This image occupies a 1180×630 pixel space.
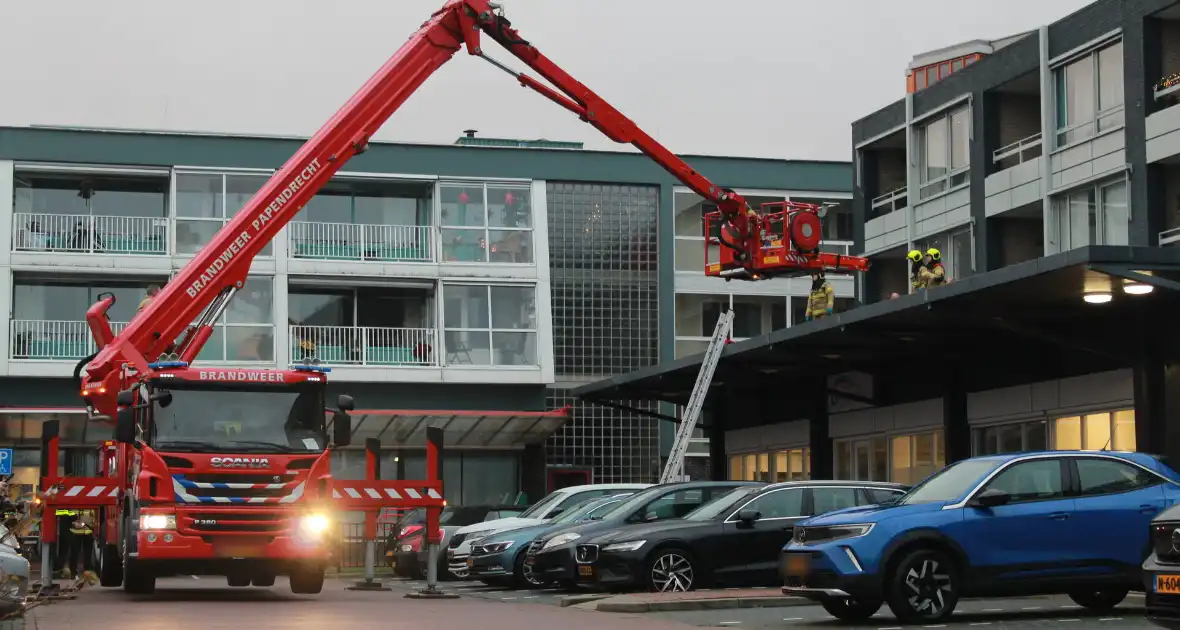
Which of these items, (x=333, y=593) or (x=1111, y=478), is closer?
(x=1111, y=478)

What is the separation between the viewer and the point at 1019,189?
118ft

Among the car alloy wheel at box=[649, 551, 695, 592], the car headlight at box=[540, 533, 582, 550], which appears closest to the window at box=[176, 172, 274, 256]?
the car headlight at box=[540, 533, 582, 550]

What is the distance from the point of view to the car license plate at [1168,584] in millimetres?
11671

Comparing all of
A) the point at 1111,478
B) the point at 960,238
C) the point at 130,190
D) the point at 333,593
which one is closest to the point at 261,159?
the point at 130,190

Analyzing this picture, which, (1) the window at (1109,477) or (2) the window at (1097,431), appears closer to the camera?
(1) the window at (1109,477)

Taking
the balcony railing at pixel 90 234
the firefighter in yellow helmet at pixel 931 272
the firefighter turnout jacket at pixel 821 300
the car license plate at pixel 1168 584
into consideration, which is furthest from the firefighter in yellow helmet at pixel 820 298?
the balcony railing at pixel 90 234

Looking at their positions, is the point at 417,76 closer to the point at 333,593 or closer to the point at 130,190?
the point at 333,593

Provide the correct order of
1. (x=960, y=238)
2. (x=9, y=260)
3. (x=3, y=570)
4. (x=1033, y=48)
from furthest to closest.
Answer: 1. (x=9, y=260)
2. (x=960, y=238)
3. (x=1033, y=48)
4. (x=3, y=570)

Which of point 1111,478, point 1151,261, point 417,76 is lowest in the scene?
point 1111,478

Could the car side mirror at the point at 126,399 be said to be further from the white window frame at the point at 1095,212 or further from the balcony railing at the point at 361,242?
the balcony railing at the point at 361,242

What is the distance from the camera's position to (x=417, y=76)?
82.6ft

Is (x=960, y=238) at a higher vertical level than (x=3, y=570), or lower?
higher

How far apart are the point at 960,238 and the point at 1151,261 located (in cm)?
1934

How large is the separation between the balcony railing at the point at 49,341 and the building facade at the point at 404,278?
48 millimetres
